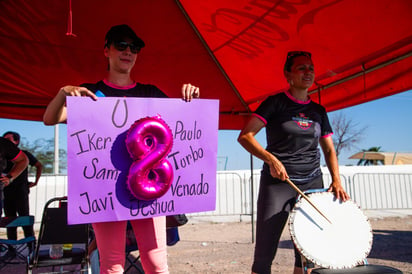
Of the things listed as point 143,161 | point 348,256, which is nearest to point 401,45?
point 348,256

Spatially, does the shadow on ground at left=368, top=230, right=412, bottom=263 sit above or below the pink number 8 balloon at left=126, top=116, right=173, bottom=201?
below

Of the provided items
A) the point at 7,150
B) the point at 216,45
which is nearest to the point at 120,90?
the point at 216,45

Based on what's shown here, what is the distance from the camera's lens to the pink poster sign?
1416mm

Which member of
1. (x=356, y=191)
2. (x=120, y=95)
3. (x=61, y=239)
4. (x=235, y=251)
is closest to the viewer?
(x=120, y=95)

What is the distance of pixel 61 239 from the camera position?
302cm

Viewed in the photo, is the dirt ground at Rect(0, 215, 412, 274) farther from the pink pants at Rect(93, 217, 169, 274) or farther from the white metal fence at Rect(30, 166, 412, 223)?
the pink pants at Rect(93, 217, 169, 274)

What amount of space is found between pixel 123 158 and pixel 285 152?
1204mm

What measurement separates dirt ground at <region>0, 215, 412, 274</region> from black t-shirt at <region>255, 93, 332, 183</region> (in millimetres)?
2166

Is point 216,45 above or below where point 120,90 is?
above

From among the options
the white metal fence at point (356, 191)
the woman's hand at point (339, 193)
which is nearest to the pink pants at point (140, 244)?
the woman's hand at point (339, 193)

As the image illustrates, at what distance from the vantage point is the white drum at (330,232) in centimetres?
185

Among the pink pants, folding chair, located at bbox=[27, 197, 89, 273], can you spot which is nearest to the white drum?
the pink pants

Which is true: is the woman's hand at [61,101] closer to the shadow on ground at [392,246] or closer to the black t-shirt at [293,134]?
the black t-shirt at [293,134]

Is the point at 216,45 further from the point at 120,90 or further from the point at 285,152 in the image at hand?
the point at 120,90
